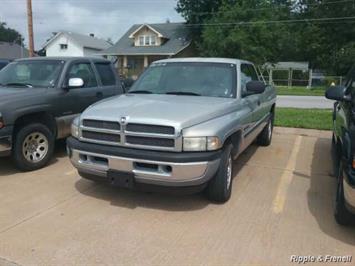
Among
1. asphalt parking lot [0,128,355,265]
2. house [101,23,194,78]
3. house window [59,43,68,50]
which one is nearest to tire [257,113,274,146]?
asphalt parking lot [0,128,355,265]

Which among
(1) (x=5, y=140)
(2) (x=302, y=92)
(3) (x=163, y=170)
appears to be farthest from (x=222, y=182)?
(2) (x=302, y=92)

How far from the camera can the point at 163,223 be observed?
4289 millimetres

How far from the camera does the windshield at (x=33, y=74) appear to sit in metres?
6.69

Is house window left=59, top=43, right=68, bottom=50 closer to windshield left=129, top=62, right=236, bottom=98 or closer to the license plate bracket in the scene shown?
windshield left=129, top=62, right=236, bottom=98

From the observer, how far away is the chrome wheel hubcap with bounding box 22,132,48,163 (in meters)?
6.03

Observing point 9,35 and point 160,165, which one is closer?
point 160,165

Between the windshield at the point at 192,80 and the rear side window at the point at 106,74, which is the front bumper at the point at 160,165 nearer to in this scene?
the windshield at the point at 192,80

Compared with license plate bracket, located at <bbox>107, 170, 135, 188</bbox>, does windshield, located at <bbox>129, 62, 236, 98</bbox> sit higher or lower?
higher

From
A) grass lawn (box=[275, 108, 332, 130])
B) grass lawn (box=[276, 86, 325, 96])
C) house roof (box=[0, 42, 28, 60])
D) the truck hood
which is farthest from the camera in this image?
house roof (box=[0, 42, 28, 60])

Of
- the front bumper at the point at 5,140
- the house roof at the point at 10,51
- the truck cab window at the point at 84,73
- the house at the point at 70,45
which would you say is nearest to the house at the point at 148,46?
the house at the point at 70,45

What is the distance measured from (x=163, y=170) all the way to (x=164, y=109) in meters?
0.76

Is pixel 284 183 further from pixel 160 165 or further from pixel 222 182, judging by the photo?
pixel 160 165

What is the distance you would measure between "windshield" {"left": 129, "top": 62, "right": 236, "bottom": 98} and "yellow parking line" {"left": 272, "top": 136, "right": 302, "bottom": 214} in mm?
1508

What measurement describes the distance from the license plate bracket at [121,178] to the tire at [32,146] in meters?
2.12
